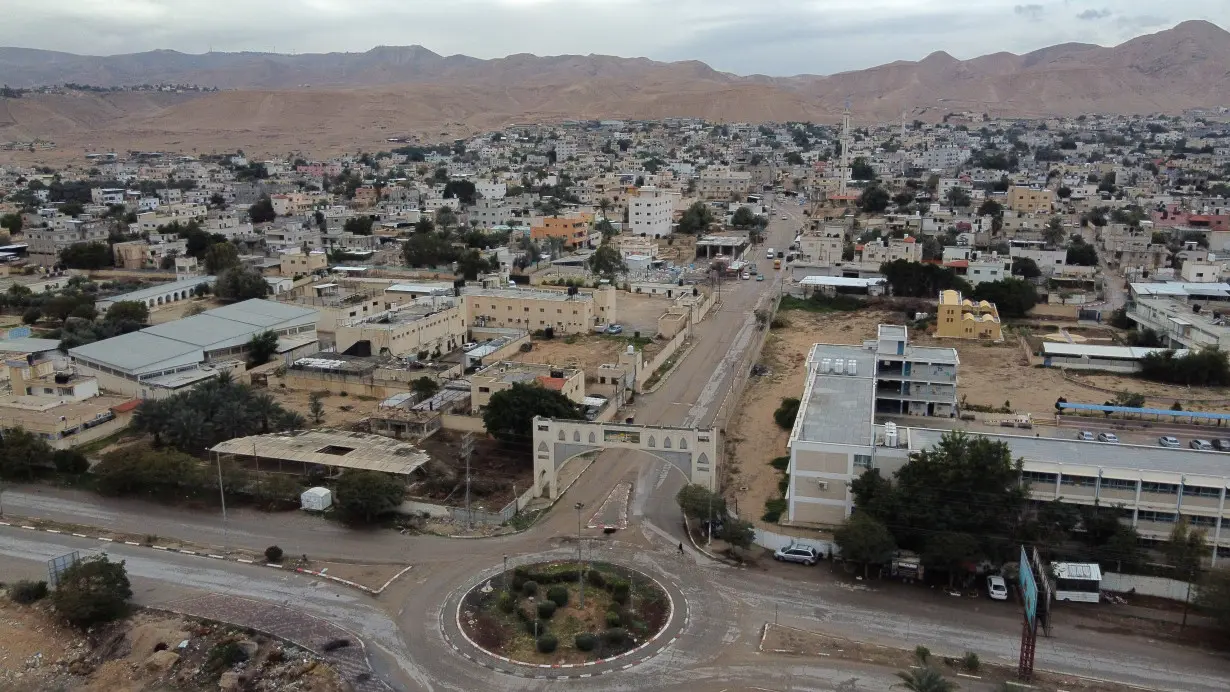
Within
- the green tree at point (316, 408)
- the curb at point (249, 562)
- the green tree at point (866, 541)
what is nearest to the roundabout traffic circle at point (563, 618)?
the curb at point (249, 562)

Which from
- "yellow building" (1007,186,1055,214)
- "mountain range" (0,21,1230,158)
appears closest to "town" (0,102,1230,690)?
"yellow building" (1007,186,1055,214)

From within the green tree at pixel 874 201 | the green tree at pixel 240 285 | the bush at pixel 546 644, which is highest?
the green tree at pixel 874 201

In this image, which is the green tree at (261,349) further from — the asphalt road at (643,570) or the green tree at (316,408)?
the asphalt road at (643,570)

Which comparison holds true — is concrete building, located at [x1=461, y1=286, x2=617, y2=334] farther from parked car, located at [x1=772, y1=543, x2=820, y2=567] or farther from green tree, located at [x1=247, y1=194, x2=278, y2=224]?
green tree, located at [x1=247, y1=194, x2=278, y2=224]

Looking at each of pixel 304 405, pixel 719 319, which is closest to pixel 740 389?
pixel 719 319

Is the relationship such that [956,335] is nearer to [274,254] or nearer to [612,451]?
[612,451]

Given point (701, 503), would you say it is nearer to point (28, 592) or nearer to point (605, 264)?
point (28, 592)
